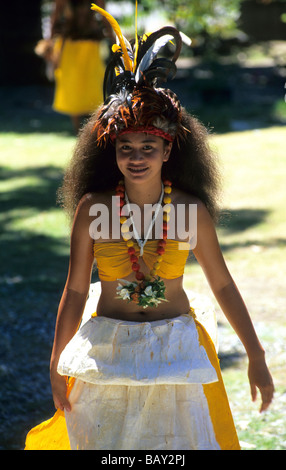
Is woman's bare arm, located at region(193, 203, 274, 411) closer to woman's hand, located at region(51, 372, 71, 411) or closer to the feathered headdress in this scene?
the feathered headdress

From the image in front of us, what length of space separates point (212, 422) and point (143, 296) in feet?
1.59

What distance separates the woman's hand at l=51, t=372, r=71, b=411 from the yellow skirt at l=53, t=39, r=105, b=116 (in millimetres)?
6061

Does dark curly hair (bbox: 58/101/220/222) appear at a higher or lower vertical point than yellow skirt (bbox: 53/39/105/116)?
higher

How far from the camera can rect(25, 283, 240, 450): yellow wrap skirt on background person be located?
237 centimetres

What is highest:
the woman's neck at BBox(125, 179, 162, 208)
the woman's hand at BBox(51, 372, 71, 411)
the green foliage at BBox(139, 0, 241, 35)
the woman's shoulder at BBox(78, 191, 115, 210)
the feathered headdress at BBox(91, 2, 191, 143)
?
the feathered headdress at BBox(91, 2, 191, 143)

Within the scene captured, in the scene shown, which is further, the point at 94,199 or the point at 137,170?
the point at 94,199

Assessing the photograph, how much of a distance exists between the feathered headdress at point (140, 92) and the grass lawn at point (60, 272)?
1.69 feet

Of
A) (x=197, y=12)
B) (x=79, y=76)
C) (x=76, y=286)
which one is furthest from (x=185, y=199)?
(x=197, y=12)

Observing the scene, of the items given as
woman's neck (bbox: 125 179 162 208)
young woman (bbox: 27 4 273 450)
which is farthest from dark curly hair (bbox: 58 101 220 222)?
woman's neck (bbox: 125 179 162 208)

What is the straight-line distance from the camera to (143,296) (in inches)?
97.0

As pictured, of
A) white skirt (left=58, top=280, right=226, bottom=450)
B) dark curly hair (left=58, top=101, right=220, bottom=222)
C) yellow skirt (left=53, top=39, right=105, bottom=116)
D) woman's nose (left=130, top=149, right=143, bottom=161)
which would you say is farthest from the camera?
yellow skirt (left=53, top=39, right=105, bottom=116)

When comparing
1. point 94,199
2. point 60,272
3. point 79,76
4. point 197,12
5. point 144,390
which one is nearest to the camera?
point 144,390

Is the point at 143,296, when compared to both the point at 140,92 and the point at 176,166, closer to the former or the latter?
the point at 176,166

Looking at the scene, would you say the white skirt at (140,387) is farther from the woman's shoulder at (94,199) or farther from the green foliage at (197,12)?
the green foliage at (197,12)
